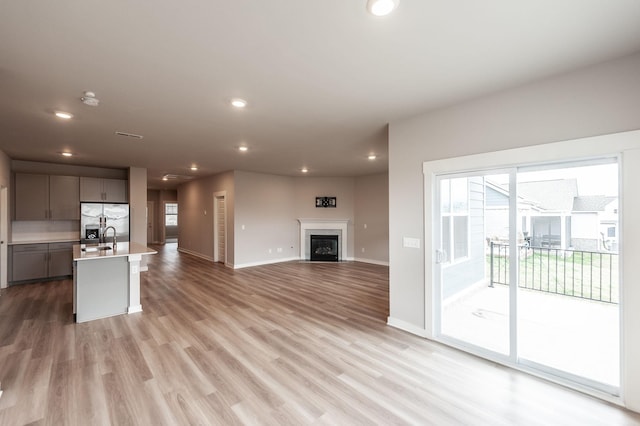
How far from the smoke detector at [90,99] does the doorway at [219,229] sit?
5086mm

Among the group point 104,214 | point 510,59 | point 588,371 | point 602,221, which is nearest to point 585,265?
point 602,221

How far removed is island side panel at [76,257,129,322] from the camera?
3.71m

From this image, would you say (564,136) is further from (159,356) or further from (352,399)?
(159,356)

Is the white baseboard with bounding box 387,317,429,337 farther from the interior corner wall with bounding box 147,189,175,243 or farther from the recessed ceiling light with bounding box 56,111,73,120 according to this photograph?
the interior corner wall with bounding box 147,189,175,243

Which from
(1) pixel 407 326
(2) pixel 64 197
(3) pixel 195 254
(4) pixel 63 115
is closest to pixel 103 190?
(2) pixel 64 197

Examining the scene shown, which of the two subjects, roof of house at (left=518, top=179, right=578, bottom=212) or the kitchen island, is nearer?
roof of house at (left=518, top=179, right=578, bottom=212)

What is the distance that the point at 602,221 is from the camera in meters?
2.28

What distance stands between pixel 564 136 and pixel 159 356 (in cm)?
418

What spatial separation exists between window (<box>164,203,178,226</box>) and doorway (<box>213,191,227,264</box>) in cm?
593

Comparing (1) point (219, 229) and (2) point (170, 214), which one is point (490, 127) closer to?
(1) point (219, 229)

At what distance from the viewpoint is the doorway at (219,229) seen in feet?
26.3

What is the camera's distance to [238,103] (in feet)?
9.65

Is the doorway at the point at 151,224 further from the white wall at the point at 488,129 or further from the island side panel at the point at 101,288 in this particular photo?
the white wall at the point at 488,129

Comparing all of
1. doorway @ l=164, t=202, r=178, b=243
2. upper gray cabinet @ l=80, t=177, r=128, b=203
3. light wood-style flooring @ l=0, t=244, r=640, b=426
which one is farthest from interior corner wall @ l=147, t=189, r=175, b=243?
light wood-style flooring @ l=0, t=244, r=640, b=426
